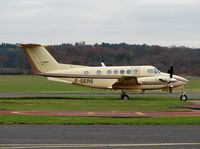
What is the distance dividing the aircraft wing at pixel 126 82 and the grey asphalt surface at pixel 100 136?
17173 mm

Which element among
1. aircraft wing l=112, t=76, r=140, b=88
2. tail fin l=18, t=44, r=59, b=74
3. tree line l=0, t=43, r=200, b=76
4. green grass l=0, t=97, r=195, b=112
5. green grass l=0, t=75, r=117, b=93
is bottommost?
green grass l=0, t=97, r=195, b=112

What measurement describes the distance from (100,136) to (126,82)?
2088 centimetres

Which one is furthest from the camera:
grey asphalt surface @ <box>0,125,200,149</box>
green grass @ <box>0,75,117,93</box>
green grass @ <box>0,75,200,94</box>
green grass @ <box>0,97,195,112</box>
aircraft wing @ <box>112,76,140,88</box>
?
green grass @ <box>0,75,117,93</box>

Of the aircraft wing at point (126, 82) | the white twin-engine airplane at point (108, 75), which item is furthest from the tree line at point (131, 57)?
the aircraft wing at point (126, 82)

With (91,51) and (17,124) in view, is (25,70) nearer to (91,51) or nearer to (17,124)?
(91,51)

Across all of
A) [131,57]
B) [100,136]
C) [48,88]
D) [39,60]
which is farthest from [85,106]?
[131,57]

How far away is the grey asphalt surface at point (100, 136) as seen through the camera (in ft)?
39.5

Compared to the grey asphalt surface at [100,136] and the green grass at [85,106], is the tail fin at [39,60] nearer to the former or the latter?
the green grass at [85,106]

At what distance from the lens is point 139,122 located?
18.2 meters

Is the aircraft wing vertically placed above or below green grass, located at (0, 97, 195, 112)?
above

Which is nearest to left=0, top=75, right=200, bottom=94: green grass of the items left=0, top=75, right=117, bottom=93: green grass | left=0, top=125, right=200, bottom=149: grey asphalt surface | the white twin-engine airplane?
left=0, top=75, right=117, bottom=93: green grass

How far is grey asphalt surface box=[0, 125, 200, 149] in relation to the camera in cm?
1205

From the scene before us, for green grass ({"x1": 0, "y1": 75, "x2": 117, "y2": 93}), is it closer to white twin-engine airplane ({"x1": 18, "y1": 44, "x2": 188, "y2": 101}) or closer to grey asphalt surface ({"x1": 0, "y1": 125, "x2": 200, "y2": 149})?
white twin-engine airplane ({"x1": 18, "y1": 44, "x2": 188, "y2": 101})

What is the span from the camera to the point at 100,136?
13883mm
